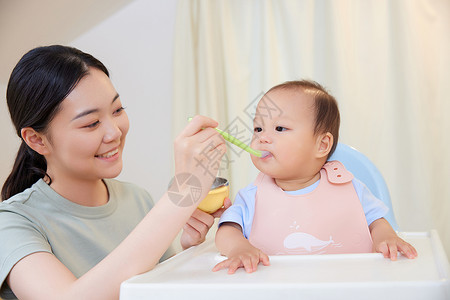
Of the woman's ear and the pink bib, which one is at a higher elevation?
the woman's ear

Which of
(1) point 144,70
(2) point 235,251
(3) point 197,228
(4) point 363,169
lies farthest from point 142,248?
(1) point 144,70

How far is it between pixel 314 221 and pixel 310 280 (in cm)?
38

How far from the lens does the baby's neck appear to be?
1193mm

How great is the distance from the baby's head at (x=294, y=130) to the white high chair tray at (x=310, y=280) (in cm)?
33

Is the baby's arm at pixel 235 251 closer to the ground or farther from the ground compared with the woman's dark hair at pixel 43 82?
closer to the ground

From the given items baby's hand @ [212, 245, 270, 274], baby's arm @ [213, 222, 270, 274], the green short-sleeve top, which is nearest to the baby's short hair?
baby's arm @ [213, 222, 270, 274]

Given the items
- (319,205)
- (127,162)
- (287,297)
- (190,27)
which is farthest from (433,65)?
(287,297)

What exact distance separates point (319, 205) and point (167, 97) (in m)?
1.72

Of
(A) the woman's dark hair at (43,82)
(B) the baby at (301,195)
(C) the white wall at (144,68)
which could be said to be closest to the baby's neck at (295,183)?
(B) the baby at (301,195)

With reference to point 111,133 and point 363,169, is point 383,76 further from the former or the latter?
point 111,133

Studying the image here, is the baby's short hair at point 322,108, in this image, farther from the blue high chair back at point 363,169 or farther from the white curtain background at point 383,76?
the white curtain background at point 383,76

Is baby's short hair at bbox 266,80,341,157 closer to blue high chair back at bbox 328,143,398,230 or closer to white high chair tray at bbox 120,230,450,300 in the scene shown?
blue high chair back at bbox 328,143,398,230

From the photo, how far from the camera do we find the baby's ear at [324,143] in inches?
48.1

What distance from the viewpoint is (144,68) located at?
2.71 m
